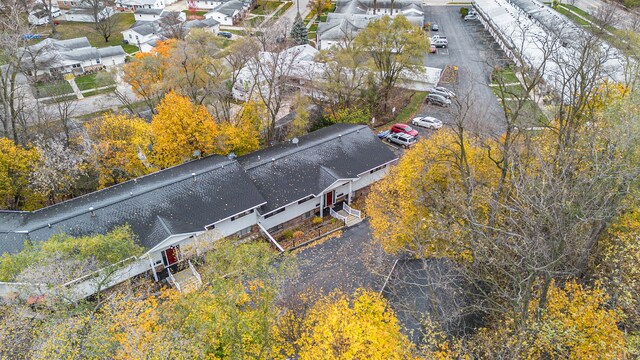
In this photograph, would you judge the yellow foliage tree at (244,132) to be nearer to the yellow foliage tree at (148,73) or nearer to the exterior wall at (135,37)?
the yellow foliage tree at (148,73)

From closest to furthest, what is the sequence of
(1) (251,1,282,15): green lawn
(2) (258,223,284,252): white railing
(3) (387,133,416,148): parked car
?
(2) (258,223,284,252): white railing, (3) (387,133,416,148): parked car, (1) (251,1,282,15): green lawn

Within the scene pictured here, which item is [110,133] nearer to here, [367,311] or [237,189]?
[237,189]

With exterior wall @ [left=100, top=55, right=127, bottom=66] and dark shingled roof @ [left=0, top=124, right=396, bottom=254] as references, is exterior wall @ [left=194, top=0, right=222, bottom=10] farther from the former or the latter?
dark shingled roof @ [left=0, top=124, right=396, bottom=254]

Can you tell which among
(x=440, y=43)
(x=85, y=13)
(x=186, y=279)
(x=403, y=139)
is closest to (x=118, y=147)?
(x=186, y=279)

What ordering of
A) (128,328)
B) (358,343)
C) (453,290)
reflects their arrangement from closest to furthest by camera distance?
(358,343), (128,328), (453,290)

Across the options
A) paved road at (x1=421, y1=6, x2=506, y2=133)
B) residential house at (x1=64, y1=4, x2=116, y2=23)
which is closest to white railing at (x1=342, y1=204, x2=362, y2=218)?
paved road at (x1=421, y1=6, x2=506, y2=133)

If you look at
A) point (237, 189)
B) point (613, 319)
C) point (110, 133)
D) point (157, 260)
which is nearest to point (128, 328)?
point (157, 260)
